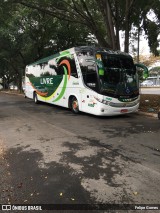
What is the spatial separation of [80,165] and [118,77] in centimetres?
661

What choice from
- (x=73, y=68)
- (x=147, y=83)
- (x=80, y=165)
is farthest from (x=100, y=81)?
(x=147, y=83)

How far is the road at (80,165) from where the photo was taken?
12.6 feet

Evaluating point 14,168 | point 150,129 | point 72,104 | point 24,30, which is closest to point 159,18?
point 72,104

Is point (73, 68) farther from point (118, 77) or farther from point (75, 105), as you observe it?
point (118, 77)

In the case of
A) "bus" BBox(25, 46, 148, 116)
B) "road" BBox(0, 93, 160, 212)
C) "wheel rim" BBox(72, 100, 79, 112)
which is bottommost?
"road" BBox(0, 93, 160, 212)

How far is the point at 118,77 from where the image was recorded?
10.9m

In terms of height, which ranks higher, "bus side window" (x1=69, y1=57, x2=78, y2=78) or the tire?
"bus side window" (x1=69, y1=57, x2=78, y2=78)

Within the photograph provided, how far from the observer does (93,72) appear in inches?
426

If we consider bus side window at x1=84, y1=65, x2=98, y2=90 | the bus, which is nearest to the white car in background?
the bus

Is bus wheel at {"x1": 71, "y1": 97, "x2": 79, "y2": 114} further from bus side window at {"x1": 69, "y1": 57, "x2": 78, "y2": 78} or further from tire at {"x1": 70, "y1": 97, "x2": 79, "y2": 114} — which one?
bus side window at {"x1": 69, "y1": 57, "x2": 78, "y2": 78}

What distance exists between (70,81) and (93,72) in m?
2.13

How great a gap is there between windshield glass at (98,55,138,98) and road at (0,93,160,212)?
7.92ft

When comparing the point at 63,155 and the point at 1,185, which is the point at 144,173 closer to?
the point at 63,155

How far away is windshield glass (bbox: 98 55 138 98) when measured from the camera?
1060cm
